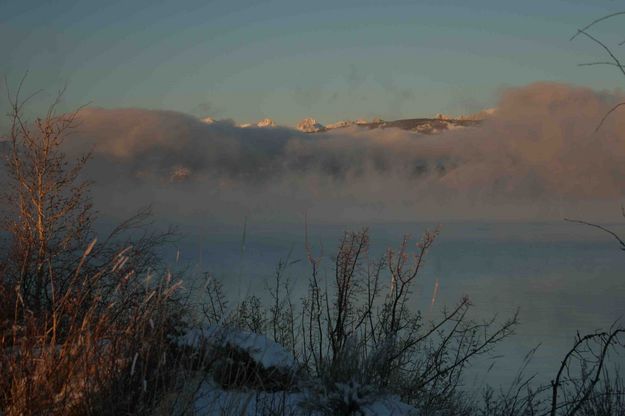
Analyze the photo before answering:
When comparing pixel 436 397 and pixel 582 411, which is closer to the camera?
pixel 436 397

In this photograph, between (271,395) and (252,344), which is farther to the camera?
(252,344)

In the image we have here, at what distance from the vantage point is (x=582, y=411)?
39.3ft

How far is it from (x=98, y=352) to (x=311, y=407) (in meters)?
1.55

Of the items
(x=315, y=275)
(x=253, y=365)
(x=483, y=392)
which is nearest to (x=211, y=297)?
(x=315, y=275)

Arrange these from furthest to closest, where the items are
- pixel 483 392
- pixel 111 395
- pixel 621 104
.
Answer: pixel 483 392
pixel 621 104
pixel 111 395

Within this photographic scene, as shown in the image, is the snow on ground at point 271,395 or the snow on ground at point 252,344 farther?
the snow on ground at point 252,344

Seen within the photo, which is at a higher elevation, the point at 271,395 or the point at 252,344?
the point at 252,344

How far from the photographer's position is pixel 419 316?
484 inches

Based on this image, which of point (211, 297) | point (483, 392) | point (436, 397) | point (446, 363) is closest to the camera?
point (436, 397)

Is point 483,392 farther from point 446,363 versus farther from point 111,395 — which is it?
point 111,395

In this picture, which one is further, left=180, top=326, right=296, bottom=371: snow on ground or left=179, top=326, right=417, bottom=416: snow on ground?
left=180, top=326, right=296, bottom=371: snow on ground

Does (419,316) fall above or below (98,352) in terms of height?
below

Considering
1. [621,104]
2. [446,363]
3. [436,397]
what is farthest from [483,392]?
[621,104]


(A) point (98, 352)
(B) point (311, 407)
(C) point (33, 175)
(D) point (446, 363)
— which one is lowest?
(D) point (446, 363)
